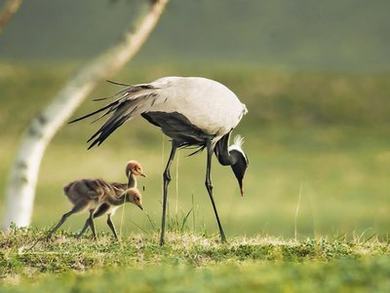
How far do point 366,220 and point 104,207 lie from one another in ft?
34.6

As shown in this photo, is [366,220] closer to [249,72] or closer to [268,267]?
[249,72]

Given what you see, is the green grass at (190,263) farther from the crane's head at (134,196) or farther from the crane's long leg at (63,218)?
the crane's head at (134,196)

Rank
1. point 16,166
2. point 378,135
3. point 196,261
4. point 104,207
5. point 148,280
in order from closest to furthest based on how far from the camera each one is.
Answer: point 148,280 < point 196,261 < point 104,207 < point 16,166 < point 378,135

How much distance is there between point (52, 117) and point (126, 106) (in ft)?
13.5

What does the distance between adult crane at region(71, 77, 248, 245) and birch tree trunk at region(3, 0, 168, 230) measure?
3699 millimetres

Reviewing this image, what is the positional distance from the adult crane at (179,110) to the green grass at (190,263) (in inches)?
26.3

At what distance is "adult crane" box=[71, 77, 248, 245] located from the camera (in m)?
9.91

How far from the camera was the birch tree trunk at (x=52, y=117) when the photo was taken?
13.6 m

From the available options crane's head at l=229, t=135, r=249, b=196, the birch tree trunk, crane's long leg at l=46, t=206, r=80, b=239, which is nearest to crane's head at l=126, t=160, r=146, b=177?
crane's long leg at l=46, t=206, r=80, b=239

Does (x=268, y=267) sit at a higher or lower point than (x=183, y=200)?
lower

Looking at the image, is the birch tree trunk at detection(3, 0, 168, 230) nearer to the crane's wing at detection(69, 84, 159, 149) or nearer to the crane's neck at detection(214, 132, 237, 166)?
the crane's neck at detection(214, 132, 237, 166)

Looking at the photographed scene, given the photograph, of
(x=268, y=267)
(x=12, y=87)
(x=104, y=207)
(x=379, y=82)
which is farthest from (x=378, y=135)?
(x=268, y=267)

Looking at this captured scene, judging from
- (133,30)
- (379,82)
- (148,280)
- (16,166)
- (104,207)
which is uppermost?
(379,82)

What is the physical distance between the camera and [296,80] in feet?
96.4
